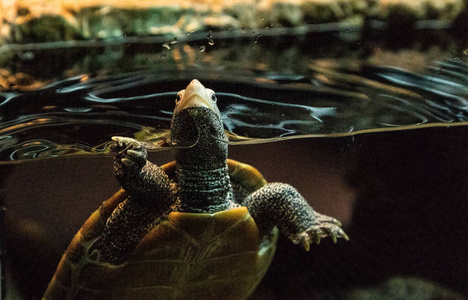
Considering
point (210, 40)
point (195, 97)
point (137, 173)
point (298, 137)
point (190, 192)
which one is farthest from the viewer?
point (298, 137)

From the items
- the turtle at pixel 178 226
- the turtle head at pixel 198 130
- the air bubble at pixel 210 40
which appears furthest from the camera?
the turtle at pixel 178 226

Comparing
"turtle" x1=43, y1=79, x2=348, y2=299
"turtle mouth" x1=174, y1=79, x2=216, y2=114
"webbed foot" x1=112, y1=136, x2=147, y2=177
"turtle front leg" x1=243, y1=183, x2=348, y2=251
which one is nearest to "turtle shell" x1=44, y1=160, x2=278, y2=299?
"turtle" x1=43, y1=79, x2=348, y2=299

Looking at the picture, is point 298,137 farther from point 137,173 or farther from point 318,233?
point 137,173

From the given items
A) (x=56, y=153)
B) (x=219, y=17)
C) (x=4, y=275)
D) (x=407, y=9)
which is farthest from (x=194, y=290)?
(x=407, y=9)

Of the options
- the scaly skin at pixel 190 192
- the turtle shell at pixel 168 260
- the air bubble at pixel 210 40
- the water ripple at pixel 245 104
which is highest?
the air bubble at pixel 210 40

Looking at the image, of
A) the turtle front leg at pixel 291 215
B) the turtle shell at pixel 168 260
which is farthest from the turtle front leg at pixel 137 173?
the turtle front leg at pixel 291 215

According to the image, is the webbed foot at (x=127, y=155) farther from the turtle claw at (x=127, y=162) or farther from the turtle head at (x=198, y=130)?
the turtle head at (x=198, y=130)

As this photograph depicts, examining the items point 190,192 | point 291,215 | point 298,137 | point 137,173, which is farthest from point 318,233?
point 137,173

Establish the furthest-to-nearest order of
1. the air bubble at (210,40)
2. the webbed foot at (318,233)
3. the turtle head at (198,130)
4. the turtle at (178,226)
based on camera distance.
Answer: the webbed foot at (318,233)
the turtle at (178,226)
the turtle head at (198,130)
the air bubble at (210,40)
